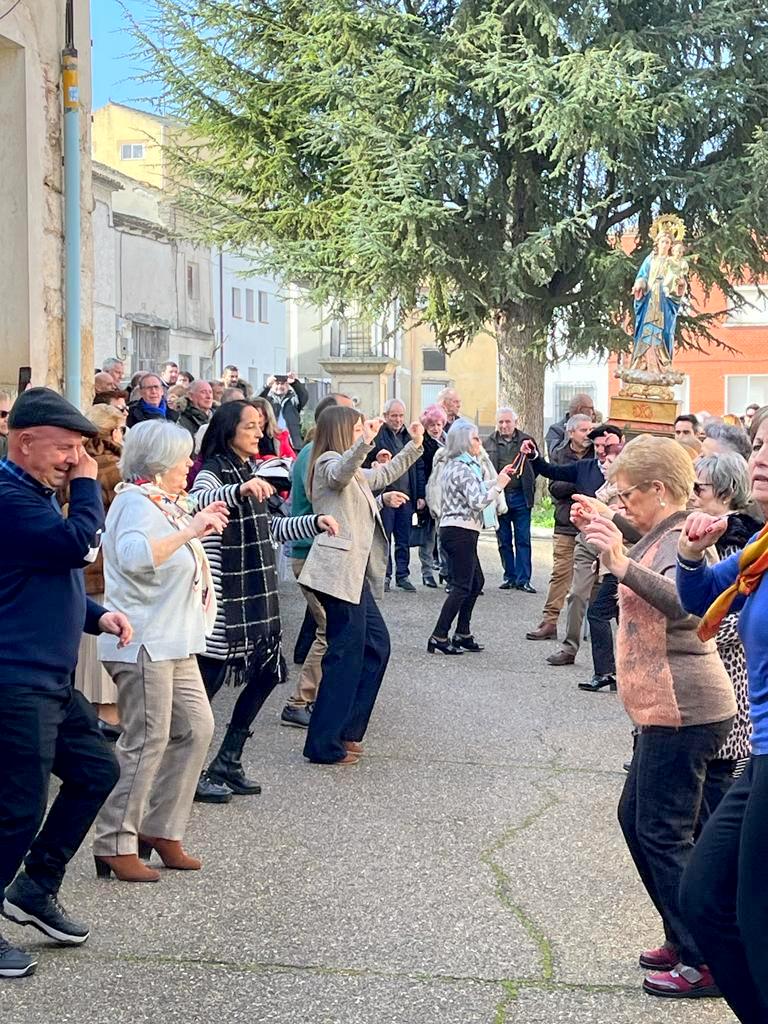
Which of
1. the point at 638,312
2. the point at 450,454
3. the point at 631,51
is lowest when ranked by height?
the point at 450,454

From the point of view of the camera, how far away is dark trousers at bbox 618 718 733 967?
443cm

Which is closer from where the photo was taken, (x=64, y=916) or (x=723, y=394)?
(x=64, y=916)

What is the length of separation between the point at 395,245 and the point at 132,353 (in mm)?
23071

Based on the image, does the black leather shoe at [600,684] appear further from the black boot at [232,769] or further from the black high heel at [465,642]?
the black boot at [232,769]

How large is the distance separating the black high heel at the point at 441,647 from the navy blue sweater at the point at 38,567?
6.91 meters

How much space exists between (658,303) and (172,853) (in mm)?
19296

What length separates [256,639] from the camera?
6.52 meters

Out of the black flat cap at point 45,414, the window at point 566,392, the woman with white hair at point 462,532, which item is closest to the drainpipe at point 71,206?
the woman with white hair at point 462,532

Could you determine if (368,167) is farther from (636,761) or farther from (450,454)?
(636,761)

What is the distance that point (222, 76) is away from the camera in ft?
86.4

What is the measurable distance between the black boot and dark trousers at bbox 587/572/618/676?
3.57m

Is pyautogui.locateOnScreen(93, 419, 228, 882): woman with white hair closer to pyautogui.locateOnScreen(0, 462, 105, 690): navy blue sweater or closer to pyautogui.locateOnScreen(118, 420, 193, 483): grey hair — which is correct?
pyautogui.locateOnScreen(118, 420, 193, 483): grey hair

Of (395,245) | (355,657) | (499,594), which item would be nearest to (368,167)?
(395,245)

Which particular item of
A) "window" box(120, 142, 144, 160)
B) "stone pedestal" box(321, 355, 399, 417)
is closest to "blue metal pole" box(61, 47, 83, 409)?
"stone pedestal" box(321, 355, 399, 417)
